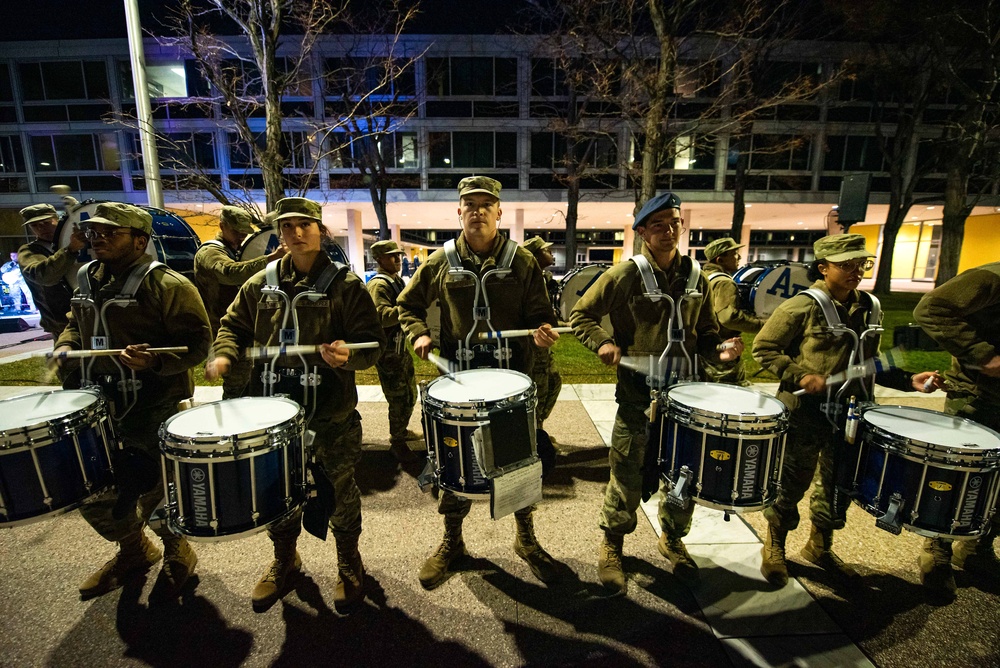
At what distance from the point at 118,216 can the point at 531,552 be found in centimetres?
330

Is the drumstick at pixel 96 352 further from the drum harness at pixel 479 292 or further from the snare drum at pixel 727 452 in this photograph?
the snare drum at pixel 727 452

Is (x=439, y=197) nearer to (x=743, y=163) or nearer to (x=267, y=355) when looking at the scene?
(x=743, y=163)

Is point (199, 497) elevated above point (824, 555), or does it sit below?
above

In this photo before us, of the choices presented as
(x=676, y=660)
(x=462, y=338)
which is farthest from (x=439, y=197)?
(x=676, y=660)

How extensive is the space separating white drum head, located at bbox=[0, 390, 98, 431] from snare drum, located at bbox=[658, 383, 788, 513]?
3.19 meters

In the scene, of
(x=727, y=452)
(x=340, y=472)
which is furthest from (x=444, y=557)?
(x=727, y=452)

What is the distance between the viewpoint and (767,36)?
1209 cm

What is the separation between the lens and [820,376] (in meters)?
2.63

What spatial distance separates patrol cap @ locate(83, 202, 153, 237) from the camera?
257cm

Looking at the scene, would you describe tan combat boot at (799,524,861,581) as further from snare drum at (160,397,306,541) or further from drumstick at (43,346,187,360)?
drumstick at (43,346,187,360)

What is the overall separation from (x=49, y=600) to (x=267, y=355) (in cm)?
203

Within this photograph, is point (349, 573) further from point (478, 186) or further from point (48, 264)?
point (48, 264)

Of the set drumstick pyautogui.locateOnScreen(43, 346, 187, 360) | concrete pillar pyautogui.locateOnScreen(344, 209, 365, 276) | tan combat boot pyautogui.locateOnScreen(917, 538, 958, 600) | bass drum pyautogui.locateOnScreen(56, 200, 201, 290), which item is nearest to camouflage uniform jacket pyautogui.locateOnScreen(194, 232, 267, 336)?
bass drum pyautogui.locateOnScreen(56, 200, 201, 290)

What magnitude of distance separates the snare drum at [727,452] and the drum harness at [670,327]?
29 cm
